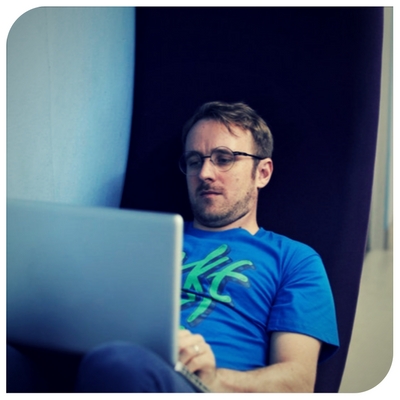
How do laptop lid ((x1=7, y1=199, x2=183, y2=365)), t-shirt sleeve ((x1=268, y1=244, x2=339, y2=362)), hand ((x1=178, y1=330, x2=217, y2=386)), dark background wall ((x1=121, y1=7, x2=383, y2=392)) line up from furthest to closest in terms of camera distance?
dark background wall ((x1=121, y1=7, x2=383, y2=392)) < t-shirt sleeve ((x1=268, y1=244, x2=339, y2=362)) < hand ((x1=178, y1=330, x2=217, y2=386)) < laptop lid ((x1=7, y1=199, x2=183, y2=365))

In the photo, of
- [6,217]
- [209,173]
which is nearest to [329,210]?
[209,173]

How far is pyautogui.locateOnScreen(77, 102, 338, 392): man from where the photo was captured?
937 millimetres

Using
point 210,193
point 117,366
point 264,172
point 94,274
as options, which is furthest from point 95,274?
point 264,172

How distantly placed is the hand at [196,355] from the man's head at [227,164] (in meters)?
0.44

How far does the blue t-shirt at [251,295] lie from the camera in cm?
112

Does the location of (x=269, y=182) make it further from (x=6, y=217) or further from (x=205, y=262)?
(x=6, y=217)

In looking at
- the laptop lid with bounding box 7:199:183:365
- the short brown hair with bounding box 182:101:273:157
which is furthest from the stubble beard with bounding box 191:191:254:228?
the laptop lid with bounding box 7:199:183:365

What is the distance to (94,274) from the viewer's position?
818mm

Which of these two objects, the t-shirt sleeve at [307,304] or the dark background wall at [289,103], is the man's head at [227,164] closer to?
the dark background wall at [289,103]

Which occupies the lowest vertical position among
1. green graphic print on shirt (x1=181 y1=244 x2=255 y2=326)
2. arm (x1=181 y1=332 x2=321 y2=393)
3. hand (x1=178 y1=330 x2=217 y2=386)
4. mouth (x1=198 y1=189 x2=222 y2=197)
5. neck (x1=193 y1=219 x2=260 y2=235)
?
arm (x1=181 y1=332 x2=321 y2=393)

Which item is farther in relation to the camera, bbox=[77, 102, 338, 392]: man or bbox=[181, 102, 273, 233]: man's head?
bbox=[181, 102, 273, 233]: man's head

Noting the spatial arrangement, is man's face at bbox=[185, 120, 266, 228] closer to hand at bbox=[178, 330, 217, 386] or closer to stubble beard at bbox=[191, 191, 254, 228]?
stubble beard at bbox=[191, 191, 254, 228]

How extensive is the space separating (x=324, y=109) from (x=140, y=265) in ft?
2.45

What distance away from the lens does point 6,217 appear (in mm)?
865
